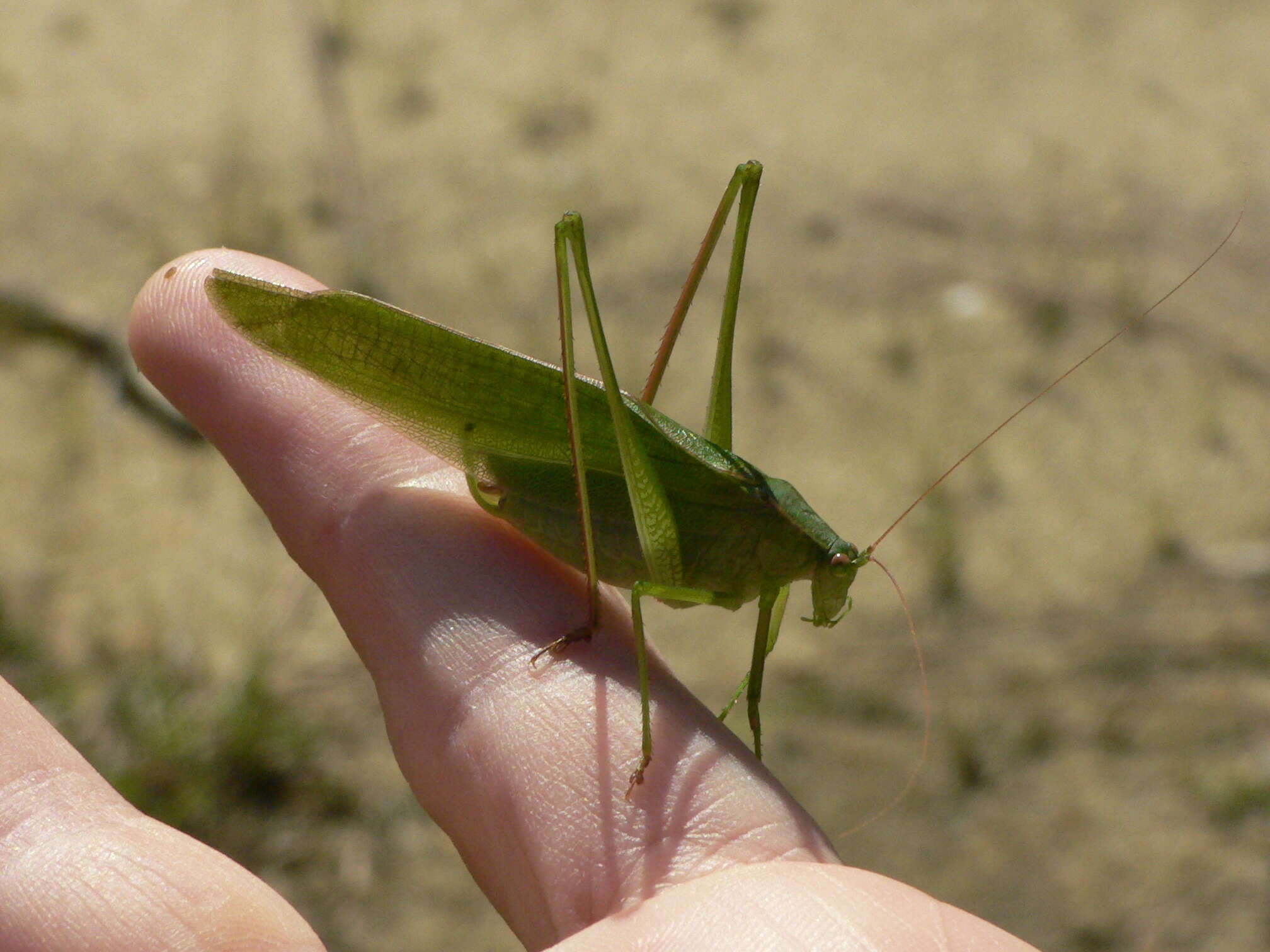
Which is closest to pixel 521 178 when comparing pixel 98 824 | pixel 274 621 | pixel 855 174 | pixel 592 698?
pixel 855 174

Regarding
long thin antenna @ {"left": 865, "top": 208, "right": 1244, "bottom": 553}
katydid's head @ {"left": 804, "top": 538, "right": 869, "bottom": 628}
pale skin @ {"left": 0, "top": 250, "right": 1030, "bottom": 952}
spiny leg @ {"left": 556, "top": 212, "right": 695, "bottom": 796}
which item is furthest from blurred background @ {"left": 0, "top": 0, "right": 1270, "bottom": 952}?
spiny leg @ {"left": 556, "top": 212, "right": 695, "bottom": 796}

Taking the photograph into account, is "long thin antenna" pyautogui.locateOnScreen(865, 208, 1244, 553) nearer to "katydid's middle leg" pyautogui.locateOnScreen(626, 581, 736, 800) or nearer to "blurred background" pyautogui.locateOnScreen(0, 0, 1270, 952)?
"katydid's middle leg" pyautogui.locateOnScreen(626, 581, 736, 800)

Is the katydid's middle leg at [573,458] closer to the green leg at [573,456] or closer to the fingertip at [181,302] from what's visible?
the green leg at [573,456]

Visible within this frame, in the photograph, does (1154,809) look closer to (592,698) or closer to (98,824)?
(592,698)

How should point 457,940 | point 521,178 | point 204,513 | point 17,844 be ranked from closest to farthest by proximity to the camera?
1. point 17,844
2. point 457,940
3. point 204,513
4. point 521,178

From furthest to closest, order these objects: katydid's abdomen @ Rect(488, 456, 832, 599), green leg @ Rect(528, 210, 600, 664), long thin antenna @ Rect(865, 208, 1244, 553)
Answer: long thin antenna @ Rect(865, 208, 1244, 553) < katydid's abdomen @ Rect(488, 456, 832, 599) < green leg @ Rect(528, 210, 600, 664)

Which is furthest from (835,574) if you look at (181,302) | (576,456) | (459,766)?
(181,302)
